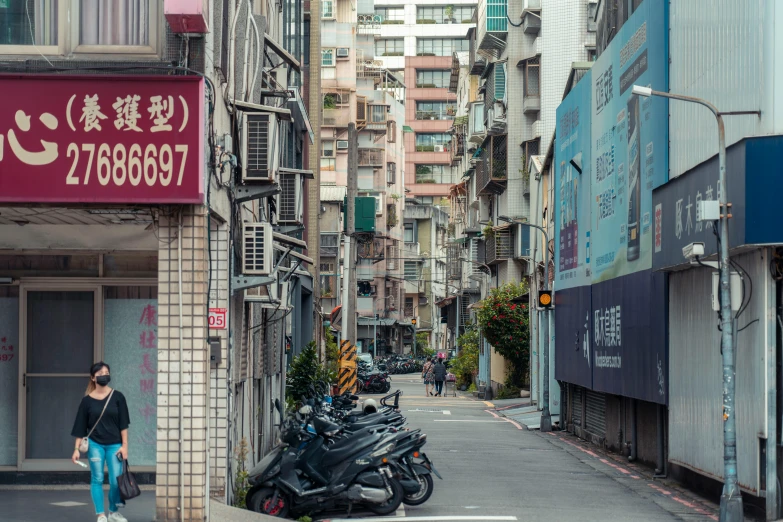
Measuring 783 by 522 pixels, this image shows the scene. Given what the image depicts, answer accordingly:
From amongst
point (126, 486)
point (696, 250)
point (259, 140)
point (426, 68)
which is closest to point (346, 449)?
point (126, 486)

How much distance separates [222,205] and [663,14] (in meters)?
8.86

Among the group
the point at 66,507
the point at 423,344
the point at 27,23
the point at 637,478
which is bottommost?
the point at 423,344

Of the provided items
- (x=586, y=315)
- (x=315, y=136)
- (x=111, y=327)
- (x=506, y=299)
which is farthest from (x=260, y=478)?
(x=506, y=299)

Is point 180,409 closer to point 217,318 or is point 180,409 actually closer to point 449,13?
point 217,318

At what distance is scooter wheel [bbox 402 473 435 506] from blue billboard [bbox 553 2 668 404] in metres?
5.62

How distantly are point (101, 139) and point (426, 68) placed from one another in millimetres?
111330

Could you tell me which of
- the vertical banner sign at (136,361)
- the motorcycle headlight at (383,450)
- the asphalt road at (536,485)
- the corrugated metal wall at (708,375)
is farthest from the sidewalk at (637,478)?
the vertical banner sign at (136,361)

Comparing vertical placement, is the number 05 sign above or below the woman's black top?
above

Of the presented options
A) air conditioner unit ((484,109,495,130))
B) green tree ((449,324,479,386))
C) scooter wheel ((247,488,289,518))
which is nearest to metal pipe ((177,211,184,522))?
scooter wheel ((247,488,289,518))

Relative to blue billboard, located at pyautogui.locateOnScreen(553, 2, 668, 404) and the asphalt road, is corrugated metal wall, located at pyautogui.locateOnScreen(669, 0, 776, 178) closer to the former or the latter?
blue billboard, located at pyautogui.locateOnScreen(553, 2, 668, 404)

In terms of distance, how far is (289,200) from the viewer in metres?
21.5

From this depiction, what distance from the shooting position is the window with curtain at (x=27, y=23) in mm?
11836

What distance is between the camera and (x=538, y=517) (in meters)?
13.9

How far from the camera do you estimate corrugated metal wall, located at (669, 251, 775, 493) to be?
1335 cm
